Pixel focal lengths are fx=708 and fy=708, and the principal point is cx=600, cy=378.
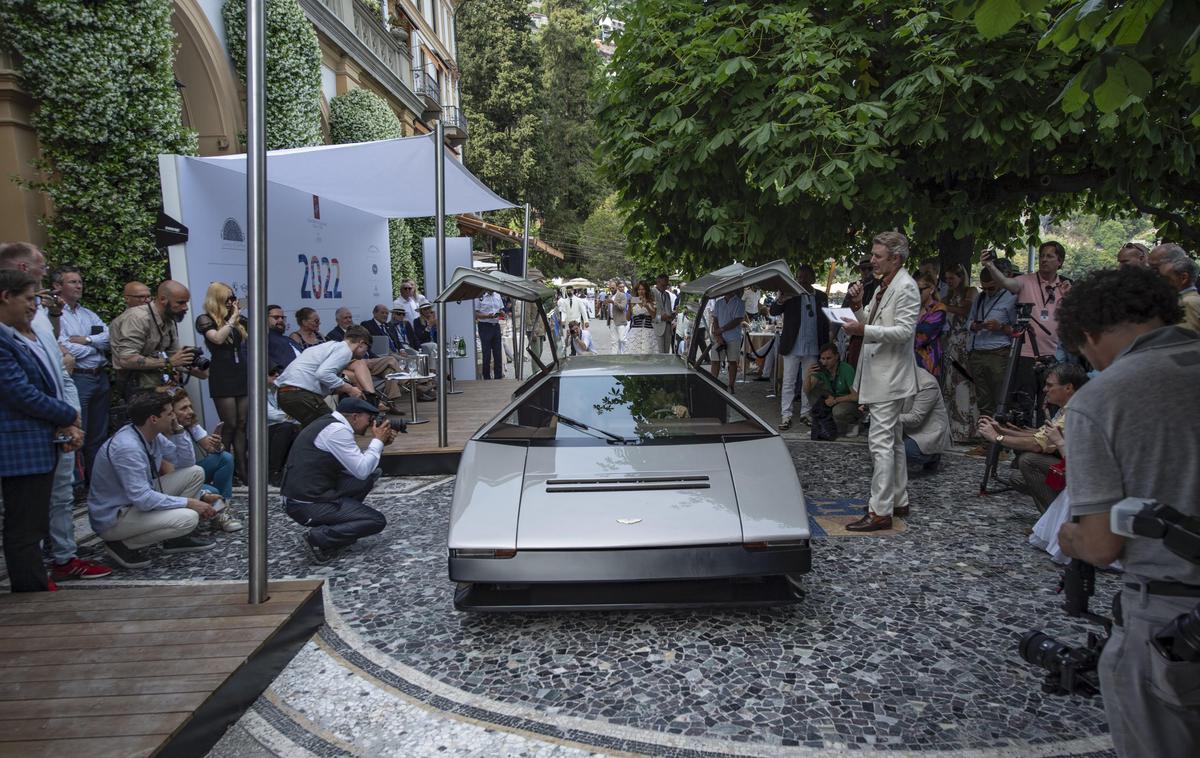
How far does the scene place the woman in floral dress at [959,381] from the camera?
798 centimetres

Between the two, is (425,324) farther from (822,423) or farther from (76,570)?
(76,570)

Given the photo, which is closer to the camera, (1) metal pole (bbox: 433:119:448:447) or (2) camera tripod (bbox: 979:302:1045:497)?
(2) camera tripod (bbox: 979:302:1045:497)

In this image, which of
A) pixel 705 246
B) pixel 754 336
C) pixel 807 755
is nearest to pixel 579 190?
pixel 754 336

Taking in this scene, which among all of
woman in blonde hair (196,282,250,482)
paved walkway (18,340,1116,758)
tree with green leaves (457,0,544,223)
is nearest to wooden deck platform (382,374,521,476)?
woman in blonde hair (196,282,250,482)

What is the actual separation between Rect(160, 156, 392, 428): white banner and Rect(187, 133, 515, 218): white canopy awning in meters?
0.27

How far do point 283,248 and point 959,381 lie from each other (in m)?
8.70

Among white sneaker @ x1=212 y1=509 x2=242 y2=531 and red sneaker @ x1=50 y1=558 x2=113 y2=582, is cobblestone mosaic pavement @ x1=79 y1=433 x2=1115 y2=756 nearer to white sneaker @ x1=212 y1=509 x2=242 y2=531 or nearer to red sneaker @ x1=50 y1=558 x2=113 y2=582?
red sneaker @ x1=50 y1=558 x2=113 y2=582

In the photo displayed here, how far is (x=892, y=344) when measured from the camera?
5.02m

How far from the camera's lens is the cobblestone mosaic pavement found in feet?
9.20

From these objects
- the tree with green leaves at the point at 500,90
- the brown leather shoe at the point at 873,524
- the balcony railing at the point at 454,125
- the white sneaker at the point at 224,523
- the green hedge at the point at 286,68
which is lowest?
the white sneaker at the point at 224,523

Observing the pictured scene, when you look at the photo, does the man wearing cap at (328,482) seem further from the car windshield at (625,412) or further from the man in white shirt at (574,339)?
the man in white shirt at (574,339)

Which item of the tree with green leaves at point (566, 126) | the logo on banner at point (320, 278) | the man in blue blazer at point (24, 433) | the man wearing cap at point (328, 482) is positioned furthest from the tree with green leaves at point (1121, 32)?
the tree with green leaves at point (566, 126)

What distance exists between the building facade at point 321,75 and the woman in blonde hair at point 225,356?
2392mm

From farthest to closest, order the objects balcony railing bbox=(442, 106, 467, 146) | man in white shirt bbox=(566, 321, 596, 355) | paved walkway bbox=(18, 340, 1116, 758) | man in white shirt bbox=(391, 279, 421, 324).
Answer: balcony railing bbox=(442, 106, 467, 146) → man in white shirt bbox=(566, 321, 596, 355) → man in white shirt bbox=(391, 279, 421, 324) → paved walkway bbox=(18, 340, 1116, 758)
